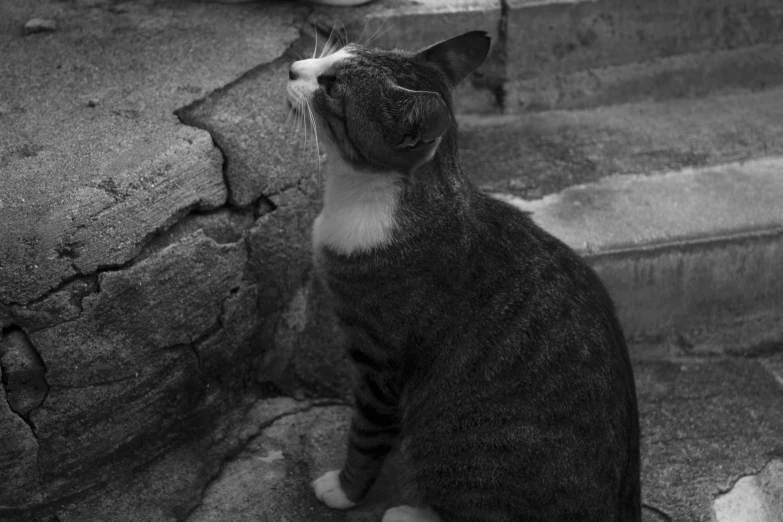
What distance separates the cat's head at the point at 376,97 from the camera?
7.92ft

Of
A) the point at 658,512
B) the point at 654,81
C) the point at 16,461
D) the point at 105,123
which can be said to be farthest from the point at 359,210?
the point at 654,81

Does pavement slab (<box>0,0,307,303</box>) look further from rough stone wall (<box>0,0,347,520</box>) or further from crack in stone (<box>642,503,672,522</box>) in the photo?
crack in stone (<box>642,503,672,522</box>)

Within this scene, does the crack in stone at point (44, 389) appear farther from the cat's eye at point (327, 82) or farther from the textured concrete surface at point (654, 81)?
the textured concrete surface at point (654, 81)

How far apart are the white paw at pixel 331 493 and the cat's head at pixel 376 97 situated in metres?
1.03

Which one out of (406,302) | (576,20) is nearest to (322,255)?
(406,302)

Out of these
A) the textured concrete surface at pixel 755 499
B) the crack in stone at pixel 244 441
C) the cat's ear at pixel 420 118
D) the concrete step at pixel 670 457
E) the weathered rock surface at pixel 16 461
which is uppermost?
the cat's ear at pixel 420 118

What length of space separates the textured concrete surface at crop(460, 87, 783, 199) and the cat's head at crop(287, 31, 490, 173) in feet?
3.53

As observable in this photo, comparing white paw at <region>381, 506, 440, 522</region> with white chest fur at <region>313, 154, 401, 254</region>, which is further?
white paw at <region>381, 506, 440, 522</region>

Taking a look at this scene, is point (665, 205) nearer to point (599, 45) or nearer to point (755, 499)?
point (599, 45)

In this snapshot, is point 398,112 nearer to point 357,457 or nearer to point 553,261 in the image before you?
point 553,261

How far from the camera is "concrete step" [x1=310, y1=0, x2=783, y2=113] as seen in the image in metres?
3.85

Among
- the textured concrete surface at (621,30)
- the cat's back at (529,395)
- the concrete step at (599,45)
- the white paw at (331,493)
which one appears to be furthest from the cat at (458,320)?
the textured concrete surface at (621,30)

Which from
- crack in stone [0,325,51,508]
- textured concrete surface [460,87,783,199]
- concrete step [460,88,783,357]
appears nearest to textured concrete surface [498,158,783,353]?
concrete step [460,88,783,357]

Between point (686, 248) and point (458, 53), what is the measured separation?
1.24 metres
